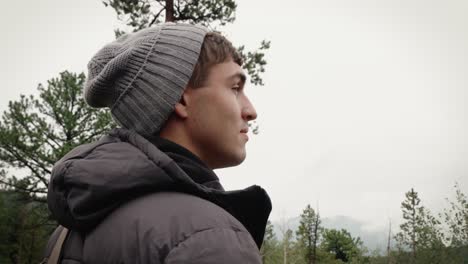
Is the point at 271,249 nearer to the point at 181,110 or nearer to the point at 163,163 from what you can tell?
the point at 181,110

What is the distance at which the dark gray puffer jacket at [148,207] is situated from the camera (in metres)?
0.96

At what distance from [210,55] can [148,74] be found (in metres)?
0.24

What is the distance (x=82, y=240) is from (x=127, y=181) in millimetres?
277

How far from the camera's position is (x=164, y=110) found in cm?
141

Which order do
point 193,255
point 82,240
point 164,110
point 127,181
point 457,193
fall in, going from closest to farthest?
point 193,255 → point 127,181 → point 82,240 → point 164,110 → point 457,193

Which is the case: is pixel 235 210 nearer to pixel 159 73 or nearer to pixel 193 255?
pixel 193 255

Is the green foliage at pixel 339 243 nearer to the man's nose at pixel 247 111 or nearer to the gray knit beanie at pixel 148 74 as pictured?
the man's nose at pixel 247 111

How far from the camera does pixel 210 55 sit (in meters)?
1.54

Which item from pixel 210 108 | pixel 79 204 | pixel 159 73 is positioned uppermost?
pixel 159 73

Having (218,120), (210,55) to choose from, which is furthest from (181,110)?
(210,55)

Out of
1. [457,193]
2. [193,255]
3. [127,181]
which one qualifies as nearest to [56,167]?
[127,181]

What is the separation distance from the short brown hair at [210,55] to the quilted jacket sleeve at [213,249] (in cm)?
66

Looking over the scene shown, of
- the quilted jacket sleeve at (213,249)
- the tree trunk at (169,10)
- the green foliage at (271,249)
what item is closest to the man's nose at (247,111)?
the quilted jacket sleeve at (213,249)

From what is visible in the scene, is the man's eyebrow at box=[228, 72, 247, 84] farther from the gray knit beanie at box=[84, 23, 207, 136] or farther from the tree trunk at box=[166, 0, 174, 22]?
the tree trunk at box=[166, 0, 174, 22]
